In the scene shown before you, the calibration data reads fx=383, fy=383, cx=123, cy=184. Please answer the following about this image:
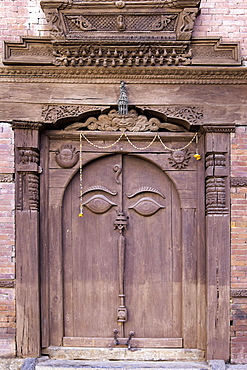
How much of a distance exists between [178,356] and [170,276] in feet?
2.69

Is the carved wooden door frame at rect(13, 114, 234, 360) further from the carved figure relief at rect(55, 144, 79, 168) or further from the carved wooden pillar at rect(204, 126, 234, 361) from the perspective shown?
the carved figure relief at rect(55, 144, 79, 168)

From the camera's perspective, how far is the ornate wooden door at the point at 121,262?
407 centimetres

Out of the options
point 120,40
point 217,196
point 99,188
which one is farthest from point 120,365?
point 120,40

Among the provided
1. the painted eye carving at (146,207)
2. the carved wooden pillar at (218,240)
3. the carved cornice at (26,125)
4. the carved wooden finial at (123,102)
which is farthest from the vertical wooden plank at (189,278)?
the carved cornice at (26,125)

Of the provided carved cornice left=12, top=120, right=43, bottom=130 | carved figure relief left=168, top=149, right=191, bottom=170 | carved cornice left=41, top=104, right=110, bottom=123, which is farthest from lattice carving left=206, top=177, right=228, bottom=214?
carved cornice left=12, top=120, right=43, bottom=130

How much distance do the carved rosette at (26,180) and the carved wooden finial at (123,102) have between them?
1.00 meters

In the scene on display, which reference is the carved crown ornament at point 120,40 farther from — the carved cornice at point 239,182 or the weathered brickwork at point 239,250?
the carved cornice at point 239,182

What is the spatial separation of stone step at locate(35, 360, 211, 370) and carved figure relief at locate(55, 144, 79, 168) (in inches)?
79.6

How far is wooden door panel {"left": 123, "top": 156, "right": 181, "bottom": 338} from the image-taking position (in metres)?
4.07

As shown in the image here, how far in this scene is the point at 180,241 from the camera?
4.10 metres

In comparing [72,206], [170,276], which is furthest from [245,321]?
[72,206]

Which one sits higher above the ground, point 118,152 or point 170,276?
point 118,152

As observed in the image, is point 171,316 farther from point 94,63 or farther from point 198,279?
point 94,63

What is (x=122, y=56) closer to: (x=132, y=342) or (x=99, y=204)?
(x=99, y=204)
